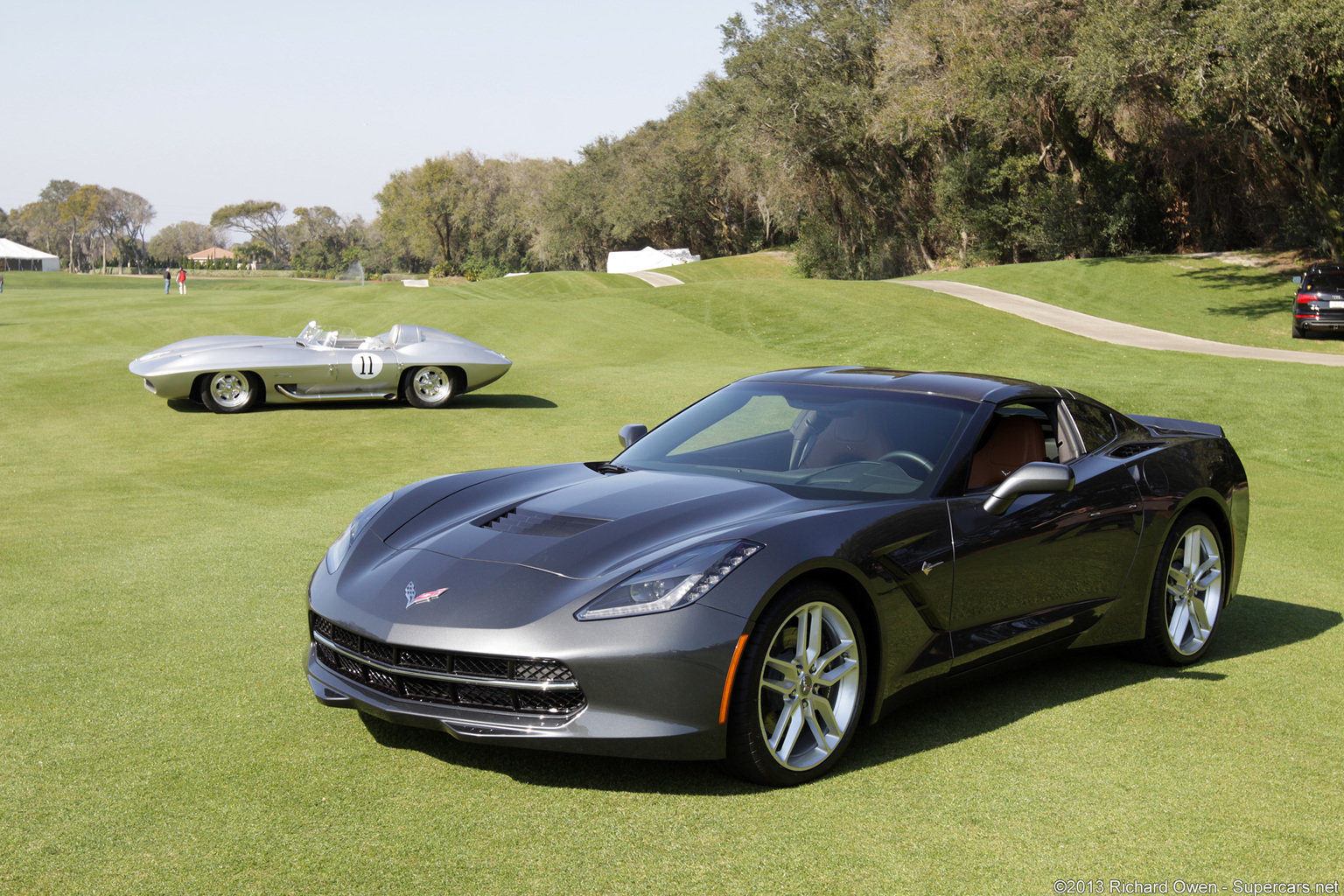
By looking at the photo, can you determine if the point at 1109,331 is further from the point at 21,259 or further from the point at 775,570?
the point at 21,259

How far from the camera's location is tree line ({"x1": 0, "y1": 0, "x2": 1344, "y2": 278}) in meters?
28.3

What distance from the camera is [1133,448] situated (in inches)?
207

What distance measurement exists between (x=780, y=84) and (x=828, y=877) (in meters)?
49.9

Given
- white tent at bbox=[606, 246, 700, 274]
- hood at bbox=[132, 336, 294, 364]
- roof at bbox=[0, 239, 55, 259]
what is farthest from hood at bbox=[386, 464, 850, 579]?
roof at bbox=[0, 239, 55, 259]

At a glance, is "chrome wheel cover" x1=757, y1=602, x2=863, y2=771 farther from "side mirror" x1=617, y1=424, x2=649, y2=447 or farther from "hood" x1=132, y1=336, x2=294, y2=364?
"hood" x1=132, y1=336, x2=294, y2=364

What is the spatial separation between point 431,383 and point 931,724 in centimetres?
1203

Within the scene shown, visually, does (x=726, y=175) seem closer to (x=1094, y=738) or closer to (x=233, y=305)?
(x=233, y=305)

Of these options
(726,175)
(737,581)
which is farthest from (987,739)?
(726,175)

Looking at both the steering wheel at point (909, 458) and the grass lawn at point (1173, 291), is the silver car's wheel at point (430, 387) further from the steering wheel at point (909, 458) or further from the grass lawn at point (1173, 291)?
the grass lawn at point (1173, 291)

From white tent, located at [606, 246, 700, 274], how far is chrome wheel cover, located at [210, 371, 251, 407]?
6282cm

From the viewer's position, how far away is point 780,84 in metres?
49.4

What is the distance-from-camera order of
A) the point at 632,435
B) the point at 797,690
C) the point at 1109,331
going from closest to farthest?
the point at 797,690
the point at 632,435
the point at 1109,331

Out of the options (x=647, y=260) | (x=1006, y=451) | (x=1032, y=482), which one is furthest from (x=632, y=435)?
(x=647, y=260)

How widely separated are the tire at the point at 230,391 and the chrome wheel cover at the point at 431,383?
2.03 m
